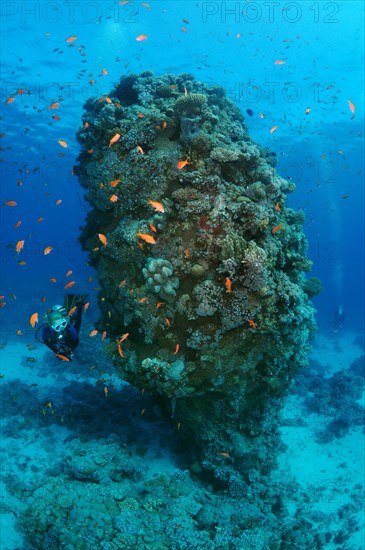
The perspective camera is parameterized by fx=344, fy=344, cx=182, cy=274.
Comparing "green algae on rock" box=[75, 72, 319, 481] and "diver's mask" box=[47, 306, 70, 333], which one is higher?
"green algae on rock" box=[75, 72, 319, 481]

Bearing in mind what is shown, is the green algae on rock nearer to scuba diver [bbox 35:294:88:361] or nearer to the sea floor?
the sea floor

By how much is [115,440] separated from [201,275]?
5.79m

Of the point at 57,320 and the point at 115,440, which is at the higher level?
the point at 57,320

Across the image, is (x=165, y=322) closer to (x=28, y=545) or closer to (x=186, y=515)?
(x=186, y=515)

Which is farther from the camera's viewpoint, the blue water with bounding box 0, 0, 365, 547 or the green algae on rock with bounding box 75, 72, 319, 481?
the blue water with bounding box 0, 0, 365, 547

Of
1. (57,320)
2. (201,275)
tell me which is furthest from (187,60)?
(57,320)

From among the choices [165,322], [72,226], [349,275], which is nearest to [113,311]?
[165,322]

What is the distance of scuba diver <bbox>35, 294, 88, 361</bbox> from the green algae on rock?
1.98 m

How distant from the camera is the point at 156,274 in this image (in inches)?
299

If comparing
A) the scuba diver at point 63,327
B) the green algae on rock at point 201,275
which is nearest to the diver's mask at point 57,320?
the scuba diver at point 63,327

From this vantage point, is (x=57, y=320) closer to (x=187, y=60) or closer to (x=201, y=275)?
(x=201, y=275)

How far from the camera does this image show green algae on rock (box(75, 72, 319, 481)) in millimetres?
7582

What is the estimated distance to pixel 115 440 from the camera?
992 centimetres

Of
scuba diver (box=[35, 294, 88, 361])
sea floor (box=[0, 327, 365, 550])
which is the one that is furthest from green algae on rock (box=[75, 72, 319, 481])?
scuba diver (box=[35, 294, 88, 361])
